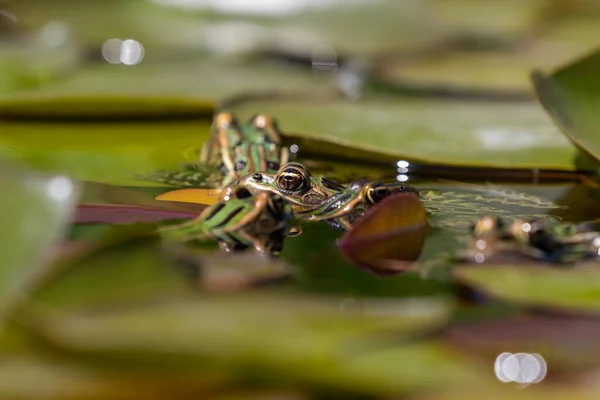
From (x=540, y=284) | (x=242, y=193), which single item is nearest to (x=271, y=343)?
(x=540, y=284)

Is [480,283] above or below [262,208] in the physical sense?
below

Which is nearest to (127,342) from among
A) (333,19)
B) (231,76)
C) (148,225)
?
(148,225)

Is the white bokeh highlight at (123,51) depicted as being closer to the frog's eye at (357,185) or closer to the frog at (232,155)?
the frog at (232,155)

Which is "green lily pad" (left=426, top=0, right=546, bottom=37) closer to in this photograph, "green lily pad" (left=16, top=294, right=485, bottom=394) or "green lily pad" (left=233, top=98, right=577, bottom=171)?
"green lily pad" (left=233, top=98, right=577, bottom=171)

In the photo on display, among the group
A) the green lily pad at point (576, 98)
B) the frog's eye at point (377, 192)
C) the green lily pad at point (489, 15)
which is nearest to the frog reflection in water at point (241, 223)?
the frog's eye at point (377, 192)

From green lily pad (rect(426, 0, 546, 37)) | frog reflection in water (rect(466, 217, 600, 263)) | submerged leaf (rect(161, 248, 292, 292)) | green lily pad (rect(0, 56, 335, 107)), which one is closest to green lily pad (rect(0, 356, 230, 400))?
submerged leaf (rect(161, 248, 292, 292))

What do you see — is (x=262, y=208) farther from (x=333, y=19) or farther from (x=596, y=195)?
(x=333, y=19)
